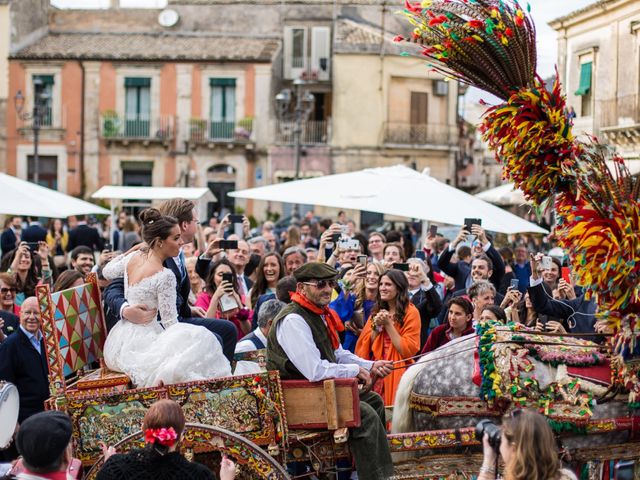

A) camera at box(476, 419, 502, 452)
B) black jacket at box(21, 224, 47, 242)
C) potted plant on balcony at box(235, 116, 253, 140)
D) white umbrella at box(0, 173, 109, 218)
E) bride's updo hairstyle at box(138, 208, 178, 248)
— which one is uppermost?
potted plant on balcony at box(235, 116, 253, 140)

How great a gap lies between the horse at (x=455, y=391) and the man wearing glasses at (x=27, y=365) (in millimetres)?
2529

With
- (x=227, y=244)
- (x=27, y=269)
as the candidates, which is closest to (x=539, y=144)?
(x=227, y=244)

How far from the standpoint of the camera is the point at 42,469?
14.4ft

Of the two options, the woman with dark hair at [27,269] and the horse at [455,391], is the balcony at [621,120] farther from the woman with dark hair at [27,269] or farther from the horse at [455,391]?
the horse at [455,391]

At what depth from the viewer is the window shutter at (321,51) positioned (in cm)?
4059

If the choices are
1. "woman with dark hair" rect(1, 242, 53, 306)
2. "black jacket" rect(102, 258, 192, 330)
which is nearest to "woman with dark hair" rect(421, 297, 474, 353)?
"black jacket" rect(102, 258, 192, 330)

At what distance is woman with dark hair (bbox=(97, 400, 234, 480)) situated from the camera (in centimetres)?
469

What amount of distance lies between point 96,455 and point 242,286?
13.5 feet

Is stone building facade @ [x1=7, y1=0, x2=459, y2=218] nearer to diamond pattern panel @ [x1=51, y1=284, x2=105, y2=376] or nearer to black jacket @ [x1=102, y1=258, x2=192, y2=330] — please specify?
black jacket @ [x1=102, y1=258, x2=192, y2=330]

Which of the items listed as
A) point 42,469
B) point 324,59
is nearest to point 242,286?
point 42,469

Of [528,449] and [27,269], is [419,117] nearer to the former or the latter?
[27,269]

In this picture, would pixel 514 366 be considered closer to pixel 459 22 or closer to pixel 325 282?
pixel 325 282

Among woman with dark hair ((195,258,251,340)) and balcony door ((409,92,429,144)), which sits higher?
balcony door ((409,92,429,144))

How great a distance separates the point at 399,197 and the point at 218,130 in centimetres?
2955
